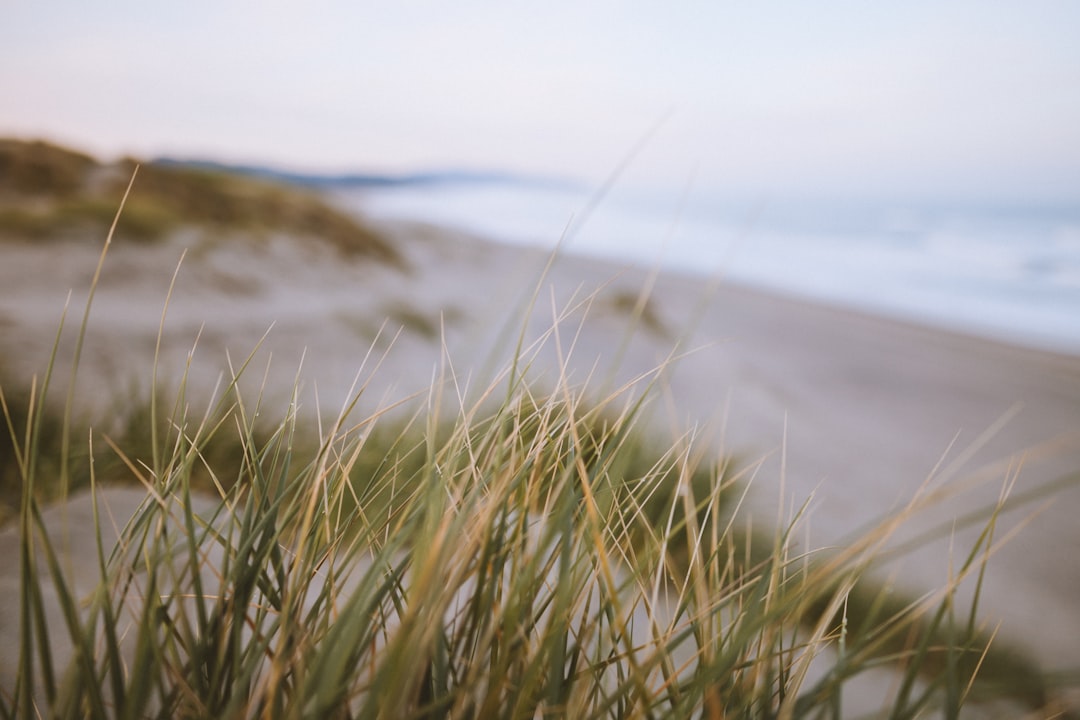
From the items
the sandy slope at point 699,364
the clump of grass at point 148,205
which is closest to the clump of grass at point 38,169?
the clump of grass at point 148,205

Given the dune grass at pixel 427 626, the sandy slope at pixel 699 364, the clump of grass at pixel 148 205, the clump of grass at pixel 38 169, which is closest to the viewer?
the dune grass at pixel 427 626

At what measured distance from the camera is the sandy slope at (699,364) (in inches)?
77.9

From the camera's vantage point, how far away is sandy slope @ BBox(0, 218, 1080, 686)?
1.98 m

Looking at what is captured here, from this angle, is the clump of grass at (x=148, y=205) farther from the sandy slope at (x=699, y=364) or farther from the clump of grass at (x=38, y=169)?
the sandy slope at (x=699, y=364)

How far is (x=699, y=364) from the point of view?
11.6ft

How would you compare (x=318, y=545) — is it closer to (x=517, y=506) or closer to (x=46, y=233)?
(x=517, y=506)

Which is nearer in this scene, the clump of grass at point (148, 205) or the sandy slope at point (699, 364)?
the sandy slope at point (699, 364)

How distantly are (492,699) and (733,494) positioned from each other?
4.29 ft

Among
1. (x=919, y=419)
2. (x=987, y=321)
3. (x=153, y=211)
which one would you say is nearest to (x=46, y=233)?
(x=153, y=211)

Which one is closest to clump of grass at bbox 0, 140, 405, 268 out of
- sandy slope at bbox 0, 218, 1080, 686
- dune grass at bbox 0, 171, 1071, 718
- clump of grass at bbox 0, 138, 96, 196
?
clump of grass at bbox 0, 138, 96, 196

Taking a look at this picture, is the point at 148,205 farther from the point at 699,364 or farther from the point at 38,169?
the point at 699,364

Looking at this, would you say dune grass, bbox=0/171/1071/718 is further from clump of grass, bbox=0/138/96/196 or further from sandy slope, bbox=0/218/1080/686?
clump of grass, bbox=0/138/96/196

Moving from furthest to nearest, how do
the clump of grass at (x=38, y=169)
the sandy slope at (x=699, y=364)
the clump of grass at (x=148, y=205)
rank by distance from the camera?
the clump of grass at (x=38, y=169) → the clump of grass at (x=148, y=205) → the sandy slope at (x=699, y=364)

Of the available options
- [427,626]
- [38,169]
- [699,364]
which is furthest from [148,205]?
[427,626]
